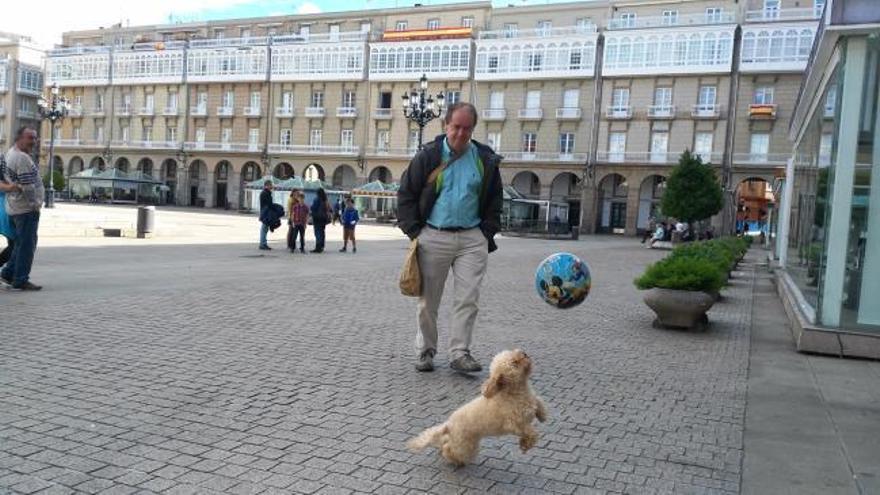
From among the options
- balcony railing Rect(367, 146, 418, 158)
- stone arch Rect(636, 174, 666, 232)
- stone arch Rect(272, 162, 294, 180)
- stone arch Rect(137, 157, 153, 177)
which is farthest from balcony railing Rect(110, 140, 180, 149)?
stone arch Rect(636, 174, 666, 232)

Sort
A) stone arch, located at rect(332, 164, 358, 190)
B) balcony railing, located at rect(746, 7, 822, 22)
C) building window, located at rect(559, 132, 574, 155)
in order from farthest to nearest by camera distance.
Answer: stone arch, located at rect(332, 164, 358, 190) < building window, located at rect(559, 132, 574, 155) < balcony railing, located at rect(746, 7, 822, 22)

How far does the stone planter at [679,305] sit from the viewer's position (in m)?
7.77

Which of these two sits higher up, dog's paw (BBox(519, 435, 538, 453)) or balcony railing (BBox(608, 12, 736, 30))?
balcony railing (BBox(608, 12, 736, 30))

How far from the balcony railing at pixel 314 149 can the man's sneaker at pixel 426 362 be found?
5481 cm

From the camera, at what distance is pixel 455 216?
4980mm

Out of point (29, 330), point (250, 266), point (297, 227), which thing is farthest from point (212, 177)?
point (29, 330)

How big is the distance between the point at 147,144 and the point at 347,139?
2090cm

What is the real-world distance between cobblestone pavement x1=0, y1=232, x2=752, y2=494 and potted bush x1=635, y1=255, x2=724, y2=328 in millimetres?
231

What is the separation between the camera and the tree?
39031 millimetres

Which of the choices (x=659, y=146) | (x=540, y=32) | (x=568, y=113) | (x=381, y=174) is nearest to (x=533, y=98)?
(x=568, y=113)

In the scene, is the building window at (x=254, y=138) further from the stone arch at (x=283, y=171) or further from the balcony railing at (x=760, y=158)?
the balcony railing at (x=760, y=158)

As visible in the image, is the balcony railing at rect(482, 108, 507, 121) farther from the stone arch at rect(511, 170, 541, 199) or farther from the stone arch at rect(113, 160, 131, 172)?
the stone arch at rect(113, 160, 131, 172)

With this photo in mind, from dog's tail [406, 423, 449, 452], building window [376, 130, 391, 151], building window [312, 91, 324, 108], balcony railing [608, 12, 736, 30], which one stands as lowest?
dog's tail [406, 423, 449, 452]

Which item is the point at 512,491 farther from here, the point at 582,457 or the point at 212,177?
the point at 212,177
